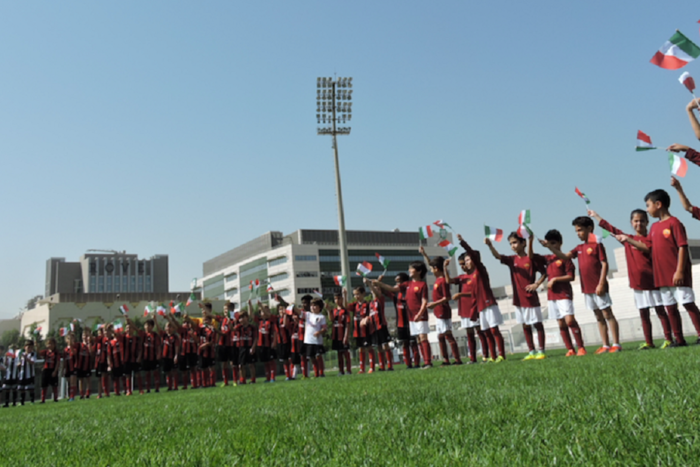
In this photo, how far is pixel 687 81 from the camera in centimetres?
506

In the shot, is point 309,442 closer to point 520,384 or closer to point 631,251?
point 520,384

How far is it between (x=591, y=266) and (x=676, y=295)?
142 cm

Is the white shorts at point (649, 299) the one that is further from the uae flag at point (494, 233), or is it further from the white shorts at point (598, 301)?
the uae flag at point (494, 233)

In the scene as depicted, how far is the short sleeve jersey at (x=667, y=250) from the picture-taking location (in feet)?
23.5

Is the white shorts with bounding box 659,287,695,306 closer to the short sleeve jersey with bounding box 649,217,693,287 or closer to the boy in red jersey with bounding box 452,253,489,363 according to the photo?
the short sleeve jersey with bounding box 649,217,693,287

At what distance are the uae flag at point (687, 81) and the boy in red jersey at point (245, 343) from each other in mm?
10767

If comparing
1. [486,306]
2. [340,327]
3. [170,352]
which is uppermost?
[486,306]

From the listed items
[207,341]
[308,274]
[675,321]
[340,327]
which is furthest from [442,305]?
[308,274]

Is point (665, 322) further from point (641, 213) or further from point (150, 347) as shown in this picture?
point (150, 347)

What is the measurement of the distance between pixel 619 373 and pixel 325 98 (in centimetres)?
3765

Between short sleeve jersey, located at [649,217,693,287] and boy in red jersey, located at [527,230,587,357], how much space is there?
1423 mm

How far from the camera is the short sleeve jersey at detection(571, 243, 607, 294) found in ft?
27.7

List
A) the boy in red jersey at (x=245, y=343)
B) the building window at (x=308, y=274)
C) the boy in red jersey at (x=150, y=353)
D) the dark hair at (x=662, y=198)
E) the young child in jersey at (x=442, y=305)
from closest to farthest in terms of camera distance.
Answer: the dark hair at (x=662, y=198) → the young child in jersey at (x=442, y=305) → the boy in red jersey at (x=245, y=343) → the boy in red jersey at (x=150, y=353) → the building window at (x=308, y=274)

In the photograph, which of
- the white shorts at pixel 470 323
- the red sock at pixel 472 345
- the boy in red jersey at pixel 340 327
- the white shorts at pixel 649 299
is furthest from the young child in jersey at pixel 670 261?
the boy in red jersey at pixel 340 327
